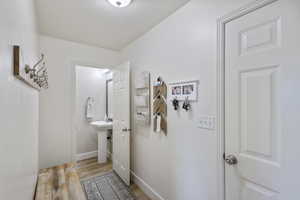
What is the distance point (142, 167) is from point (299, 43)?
2287 mm

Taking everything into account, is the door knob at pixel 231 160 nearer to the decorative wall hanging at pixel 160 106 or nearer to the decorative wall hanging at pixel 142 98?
the decorative wall hanging at pixel 160 106

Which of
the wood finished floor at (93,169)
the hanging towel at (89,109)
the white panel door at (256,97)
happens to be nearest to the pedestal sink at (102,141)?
the wood finished floor at (93,169)

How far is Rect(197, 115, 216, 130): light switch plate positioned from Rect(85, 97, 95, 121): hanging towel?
3021mm

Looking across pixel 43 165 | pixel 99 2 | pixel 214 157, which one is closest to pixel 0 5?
pixel 99 2

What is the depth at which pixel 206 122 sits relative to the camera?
4.44 feet

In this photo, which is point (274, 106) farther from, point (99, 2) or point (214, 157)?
point (99, 2)

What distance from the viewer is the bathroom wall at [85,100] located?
3.60m

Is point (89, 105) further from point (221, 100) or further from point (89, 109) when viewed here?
point (221, 100)

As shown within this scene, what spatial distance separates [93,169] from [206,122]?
267 centimetres

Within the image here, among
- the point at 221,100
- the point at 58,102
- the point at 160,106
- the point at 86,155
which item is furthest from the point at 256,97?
the point at 86,155

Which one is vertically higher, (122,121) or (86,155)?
(122,121)

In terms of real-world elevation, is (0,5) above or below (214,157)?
above

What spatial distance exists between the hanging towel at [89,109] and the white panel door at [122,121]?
1132 mm

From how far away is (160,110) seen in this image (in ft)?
6.29
